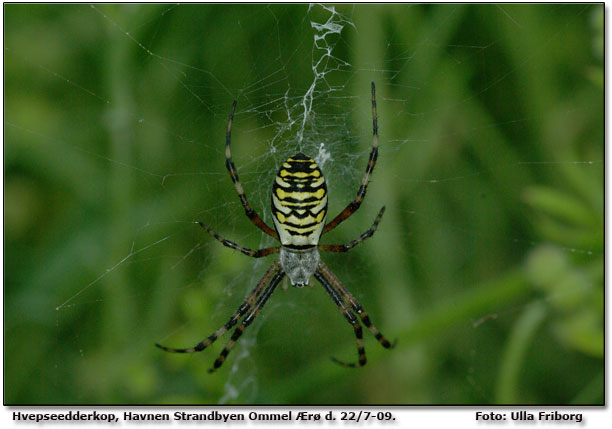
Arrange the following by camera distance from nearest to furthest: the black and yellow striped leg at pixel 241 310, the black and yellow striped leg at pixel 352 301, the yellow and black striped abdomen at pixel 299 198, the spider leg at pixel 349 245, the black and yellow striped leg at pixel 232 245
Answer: the yellow and black striped abdomen at pixel 299 198, the black and yellow striped leg at pixel 232 245, the spider leg at pixel 349 245, the black and yellow striped leg at pixel 241 310, the black and yellow striped leg at pixel 352 301

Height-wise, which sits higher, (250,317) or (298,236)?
(298,236)

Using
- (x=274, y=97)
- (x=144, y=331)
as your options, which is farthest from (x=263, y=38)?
(x=144, y=331)

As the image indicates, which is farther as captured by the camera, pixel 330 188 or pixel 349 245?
pixel 330 188

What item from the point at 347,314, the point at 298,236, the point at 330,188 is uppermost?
the point at 330,188

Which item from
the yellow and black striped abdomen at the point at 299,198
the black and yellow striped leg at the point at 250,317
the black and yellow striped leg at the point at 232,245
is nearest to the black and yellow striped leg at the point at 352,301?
the black and yellow striped leg at the point at 250,317

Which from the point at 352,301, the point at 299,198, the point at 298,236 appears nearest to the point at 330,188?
the point at 298,236

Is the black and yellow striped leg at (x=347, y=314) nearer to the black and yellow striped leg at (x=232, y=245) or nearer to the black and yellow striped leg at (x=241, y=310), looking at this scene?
the black and yellow striped leg at (x=241, y=310)

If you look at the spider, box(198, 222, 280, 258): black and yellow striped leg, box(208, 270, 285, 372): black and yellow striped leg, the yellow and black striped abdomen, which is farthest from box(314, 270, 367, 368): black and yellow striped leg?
the yellow and black striped abdomen

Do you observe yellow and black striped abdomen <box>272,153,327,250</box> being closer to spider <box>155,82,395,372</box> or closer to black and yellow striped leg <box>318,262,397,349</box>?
spider <box>155,82,395,372</box>

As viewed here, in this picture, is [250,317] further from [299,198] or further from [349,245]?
[299,198]
